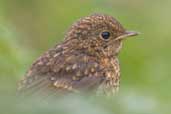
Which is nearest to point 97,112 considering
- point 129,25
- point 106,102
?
point 106,102

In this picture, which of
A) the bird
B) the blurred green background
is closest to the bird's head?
the bird

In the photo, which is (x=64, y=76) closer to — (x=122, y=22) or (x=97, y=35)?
(x=97, y=35)

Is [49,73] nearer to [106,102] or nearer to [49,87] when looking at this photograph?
[49,87]

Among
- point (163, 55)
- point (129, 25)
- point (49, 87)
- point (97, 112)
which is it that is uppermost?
point (129, 25)

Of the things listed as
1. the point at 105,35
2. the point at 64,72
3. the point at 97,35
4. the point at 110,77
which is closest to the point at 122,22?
the point at 105,35

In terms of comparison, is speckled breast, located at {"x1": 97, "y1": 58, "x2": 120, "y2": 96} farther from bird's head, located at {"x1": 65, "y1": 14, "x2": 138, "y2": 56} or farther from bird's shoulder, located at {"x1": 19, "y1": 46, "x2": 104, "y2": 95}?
bird's head, located at {"x1": 65, "y1": 14, "x2": 138, "y2": 56}

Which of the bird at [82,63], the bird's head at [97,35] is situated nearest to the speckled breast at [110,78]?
the bird at [82,63]
